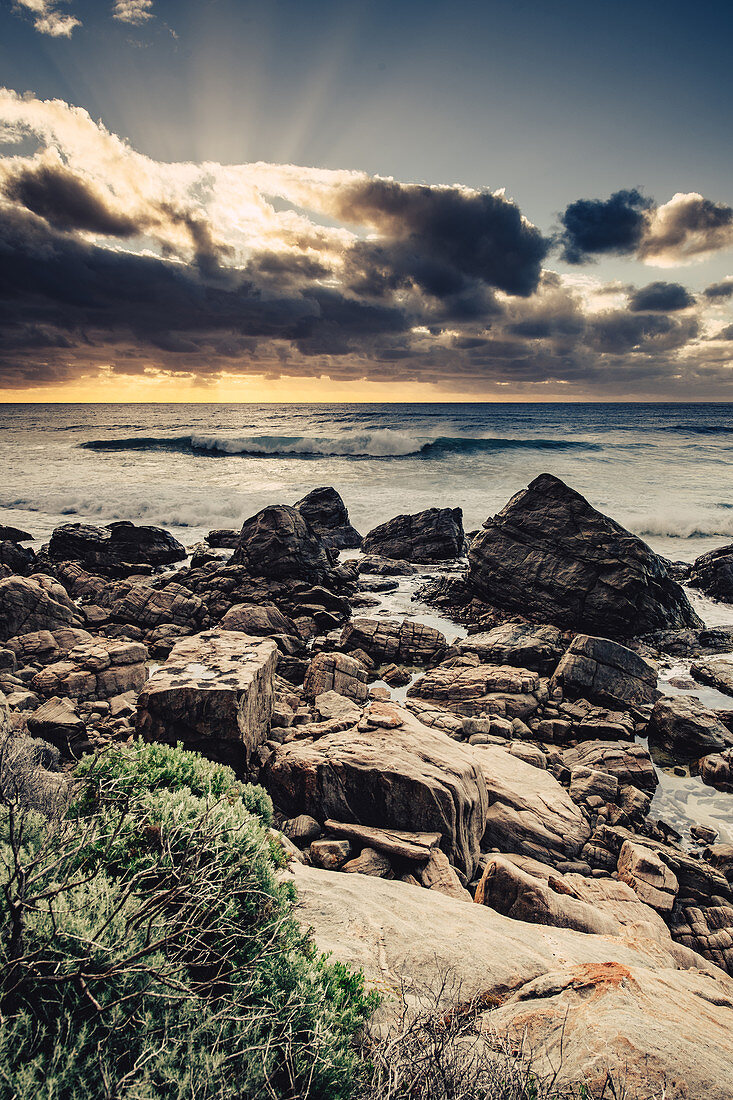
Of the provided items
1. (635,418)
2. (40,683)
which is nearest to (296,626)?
(40,683)

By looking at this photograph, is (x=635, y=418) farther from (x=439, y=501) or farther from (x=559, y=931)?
(x=559, y=931)

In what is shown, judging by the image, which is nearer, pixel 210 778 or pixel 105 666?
pixel 210 778

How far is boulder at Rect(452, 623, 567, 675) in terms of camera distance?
10.9 m

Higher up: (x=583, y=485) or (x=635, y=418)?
(x=635, y=418)

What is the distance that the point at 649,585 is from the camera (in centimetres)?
1262

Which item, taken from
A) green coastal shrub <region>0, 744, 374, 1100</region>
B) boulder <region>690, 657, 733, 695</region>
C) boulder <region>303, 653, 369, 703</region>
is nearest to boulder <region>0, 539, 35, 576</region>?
boulder <region>303, 653, 369, 703</region>

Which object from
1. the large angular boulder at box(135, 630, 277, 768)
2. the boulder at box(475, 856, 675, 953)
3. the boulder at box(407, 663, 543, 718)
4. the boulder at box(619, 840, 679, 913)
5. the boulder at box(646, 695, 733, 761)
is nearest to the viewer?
the boulder at box(475, 856, 675, 953)

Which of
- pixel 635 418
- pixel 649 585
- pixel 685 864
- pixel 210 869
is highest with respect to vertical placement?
pixel 635 418

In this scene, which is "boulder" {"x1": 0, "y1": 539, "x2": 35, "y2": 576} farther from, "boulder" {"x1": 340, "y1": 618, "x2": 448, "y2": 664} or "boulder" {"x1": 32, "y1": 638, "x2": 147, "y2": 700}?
"boulder" {"x1": 340, "y1": 618, "x2": 448, "y2": 664}

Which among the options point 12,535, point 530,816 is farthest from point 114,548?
point 530,816

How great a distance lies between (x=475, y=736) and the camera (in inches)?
324

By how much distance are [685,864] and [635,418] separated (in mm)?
103667

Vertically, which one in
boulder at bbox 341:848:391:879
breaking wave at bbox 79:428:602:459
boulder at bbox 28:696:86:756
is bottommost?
boulder at bbox 28:696:86:756

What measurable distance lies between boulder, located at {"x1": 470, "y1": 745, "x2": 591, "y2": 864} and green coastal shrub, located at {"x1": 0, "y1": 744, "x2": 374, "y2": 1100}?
3430 mm
